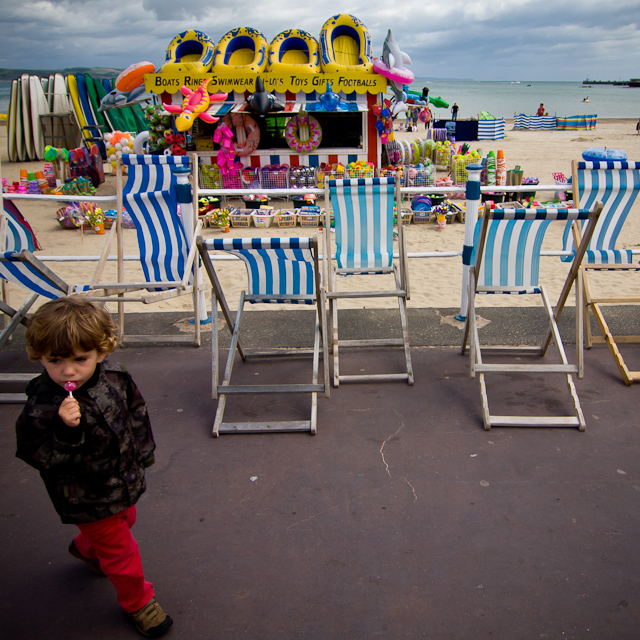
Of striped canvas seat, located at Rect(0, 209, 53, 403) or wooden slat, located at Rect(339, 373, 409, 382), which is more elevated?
striped canvas seat, located at Rect(0, 209, 53, 403)

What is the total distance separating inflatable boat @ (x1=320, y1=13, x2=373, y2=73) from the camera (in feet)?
37.8

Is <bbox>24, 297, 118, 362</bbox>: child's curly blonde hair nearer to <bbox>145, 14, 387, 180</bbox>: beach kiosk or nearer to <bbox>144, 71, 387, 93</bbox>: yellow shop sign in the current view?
<bbox>145, 14, 387, 180</bbox>: beach kiosk

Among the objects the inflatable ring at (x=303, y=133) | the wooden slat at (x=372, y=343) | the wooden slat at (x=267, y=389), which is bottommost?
the wooden slat at (x=267, y=389)

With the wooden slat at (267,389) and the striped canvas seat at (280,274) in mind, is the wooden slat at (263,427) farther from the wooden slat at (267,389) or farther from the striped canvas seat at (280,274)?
the striped canvas seat at (280,274)

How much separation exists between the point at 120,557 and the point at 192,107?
11103 mm

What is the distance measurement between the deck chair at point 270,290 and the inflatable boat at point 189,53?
9741 millimetres

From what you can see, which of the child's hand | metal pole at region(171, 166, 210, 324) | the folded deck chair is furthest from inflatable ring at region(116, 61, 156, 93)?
the child's hand

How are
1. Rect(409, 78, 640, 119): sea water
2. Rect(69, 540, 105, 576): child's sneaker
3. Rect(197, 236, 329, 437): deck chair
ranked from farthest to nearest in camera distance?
Rect(409, 78, 640, 119): sea water < Rect(197, 236, 329, 437): deck chair < Rect(69, 540, 105, 576): child's sneaker

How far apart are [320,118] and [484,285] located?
423 inches

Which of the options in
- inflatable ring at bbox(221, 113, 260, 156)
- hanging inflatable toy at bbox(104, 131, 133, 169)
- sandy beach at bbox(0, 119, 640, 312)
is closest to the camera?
sandy beach at bbox(0, 119, 640, 312)

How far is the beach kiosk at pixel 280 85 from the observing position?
37.8 feet

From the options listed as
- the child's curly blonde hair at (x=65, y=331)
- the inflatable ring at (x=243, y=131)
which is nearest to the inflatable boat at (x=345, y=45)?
the inflatable ring at (x=243, y=131)

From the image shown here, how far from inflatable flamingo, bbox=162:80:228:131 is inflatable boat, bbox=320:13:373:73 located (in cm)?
265

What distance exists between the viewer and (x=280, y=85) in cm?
1152
